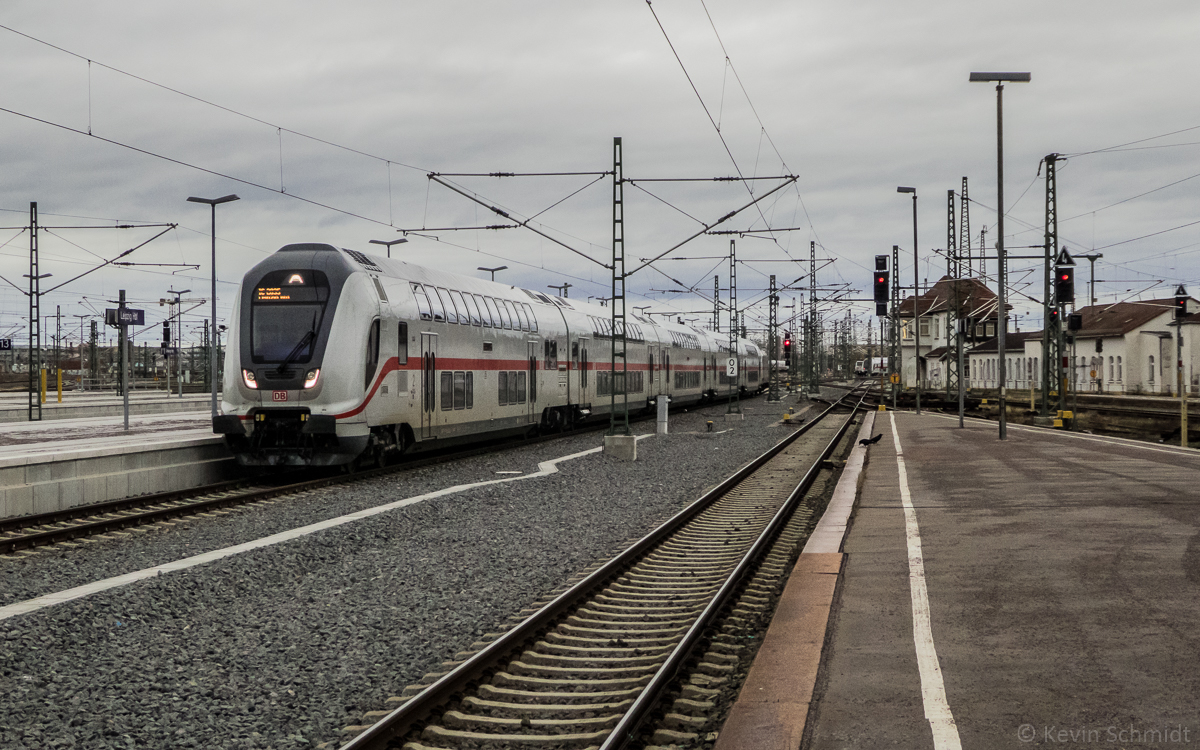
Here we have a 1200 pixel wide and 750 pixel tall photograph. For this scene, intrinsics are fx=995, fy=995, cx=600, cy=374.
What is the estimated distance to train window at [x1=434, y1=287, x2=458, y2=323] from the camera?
2039 centimetres

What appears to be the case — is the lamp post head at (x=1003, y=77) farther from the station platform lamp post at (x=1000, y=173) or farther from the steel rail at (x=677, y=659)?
the steel rail at (x=677, y=659)

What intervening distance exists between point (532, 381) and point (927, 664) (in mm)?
20161

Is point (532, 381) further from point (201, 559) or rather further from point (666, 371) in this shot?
point (666, 371)

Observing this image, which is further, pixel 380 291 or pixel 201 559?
pixel 380 291

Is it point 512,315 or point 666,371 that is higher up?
point 512,315

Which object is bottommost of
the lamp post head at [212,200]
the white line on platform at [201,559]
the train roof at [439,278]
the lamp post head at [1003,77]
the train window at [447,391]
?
the white line on platform at [201,559]

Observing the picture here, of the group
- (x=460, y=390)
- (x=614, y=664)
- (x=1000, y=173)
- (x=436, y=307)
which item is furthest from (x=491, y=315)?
(x=614, y=664)

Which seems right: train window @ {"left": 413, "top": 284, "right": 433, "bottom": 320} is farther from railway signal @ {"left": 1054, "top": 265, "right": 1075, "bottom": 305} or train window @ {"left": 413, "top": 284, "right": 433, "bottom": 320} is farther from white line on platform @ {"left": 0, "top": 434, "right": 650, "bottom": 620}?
railway signal @ {"left": 1054, "top": 265, "right": 1075, "bottom": 305}

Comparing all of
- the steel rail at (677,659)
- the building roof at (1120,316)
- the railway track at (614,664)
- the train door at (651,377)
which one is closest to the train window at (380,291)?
the railway track at (614,664)

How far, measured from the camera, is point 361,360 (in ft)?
54.5

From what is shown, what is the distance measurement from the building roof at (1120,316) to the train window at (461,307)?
49746 millimetres

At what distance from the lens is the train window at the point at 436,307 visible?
64.7 ft

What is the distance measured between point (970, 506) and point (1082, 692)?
793 centimetres

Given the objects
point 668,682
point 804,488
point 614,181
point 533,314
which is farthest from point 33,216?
point 668,682
